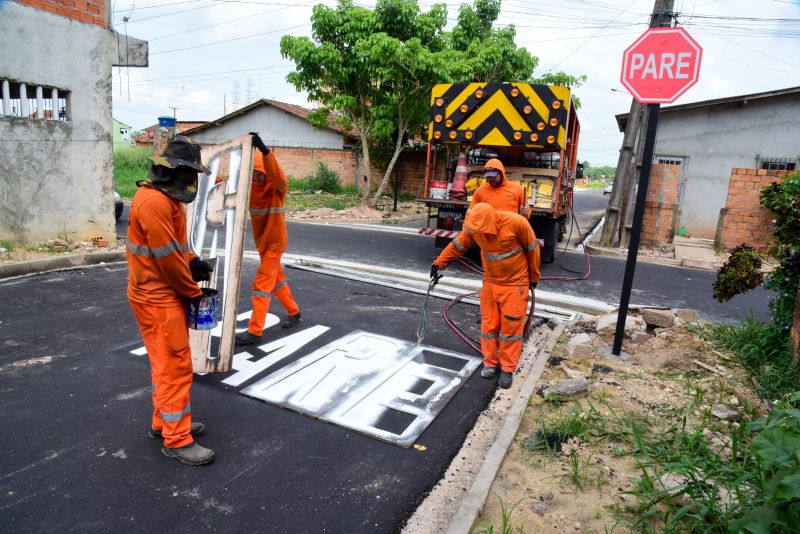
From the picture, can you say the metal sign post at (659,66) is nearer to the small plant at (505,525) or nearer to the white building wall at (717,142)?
the small plant at (505,525)

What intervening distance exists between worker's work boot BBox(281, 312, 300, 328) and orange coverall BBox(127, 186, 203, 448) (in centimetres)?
224

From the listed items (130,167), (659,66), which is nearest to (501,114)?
(659,66)

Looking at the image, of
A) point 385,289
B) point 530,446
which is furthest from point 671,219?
point 530,446

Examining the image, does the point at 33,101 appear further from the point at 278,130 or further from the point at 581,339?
the point at 278,130

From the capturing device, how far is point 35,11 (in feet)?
23.4

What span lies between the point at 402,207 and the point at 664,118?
9393 mm

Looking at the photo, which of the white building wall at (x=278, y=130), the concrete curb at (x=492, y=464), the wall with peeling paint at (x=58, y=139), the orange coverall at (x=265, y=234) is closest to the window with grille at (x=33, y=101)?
the wall with peeling paint at (x=58, y=139)

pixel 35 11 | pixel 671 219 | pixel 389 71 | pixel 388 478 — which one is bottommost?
pixel 388 478

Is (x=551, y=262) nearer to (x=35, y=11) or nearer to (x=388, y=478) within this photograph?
(x=388, y=478)

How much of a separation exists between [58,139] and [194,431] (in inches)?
256

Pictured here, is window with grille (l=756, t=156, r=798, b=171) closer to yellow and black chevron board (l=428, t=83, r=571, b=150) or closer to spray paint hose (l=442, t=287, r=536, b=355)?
yellow and black chevron board (l=428, t=83, r=571, b=150)

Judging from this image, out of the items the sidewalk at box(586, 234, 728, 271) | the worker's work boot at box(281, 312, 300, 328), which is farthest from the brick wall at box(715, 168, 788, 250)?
the worker's work boot at box(281, 312, 300, 328)

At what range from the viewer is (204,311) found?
10.1ft

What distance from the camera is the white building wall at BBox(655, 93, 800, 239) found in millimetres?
13055
